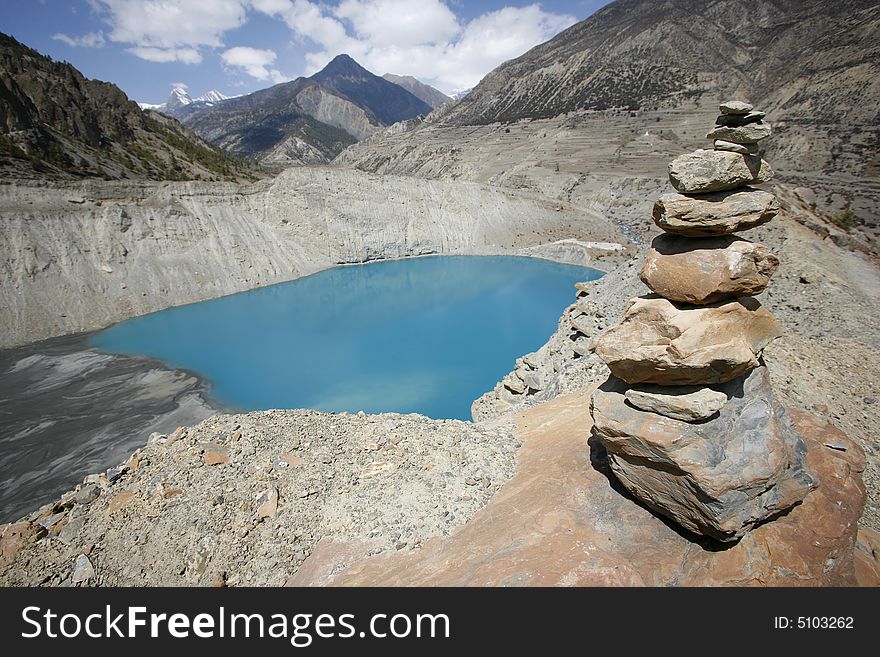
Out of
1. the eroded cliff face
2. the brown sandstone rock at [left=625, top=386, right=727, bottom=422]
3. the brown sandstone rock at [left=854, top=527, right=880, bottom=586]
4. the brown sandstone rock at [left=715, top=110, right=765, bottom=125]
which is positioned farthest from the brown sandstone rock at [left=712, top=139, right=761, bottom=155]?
the eroded cliff face

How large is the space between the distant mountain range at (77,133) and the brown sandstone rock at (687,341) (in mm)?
41226

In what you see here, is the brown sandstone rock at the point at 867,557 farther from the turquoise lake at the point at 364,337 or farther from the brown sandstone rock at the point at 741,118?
the turquoise lake at the point at 364,337

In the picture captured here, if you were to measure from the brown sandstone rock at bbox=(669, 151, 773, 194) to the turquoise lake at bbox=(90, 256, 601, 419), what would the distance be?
13.4 meters

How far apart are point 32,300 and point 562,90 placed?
98568 mm

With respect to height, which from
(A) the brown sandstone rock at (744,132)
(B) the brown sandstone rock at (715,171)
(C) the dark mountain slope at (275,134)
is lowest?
(B) the brown sandstone rock at (715,171)

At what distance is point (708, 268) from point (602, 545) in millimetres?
3789

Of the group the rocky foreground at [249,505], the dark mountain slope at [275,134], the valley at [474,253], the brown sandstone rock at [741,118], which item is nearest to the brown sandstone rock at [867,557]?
the valley at [474,253]

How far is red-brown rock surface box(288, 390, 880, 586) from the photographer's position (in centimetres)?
516

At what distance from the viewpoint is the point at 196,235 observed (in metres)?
36.8

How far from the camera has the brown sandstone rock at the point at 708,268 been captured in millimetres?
5523

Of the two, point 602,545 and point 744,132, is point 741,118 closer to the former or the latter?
point 744,132

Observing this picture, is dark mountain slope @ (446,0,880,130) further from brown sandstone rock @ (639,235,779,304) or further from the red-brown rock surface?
the red-brown rock surface
